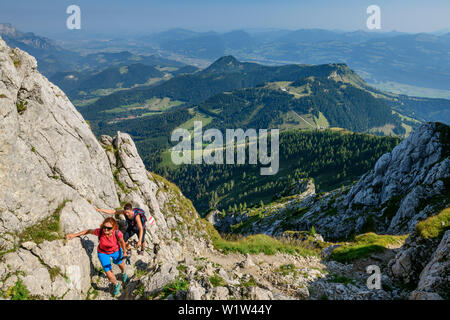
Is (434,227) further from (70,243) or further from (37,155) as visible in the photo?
(37,155)

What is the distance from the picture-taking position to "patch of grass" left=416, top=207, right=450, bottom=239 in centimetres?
1938

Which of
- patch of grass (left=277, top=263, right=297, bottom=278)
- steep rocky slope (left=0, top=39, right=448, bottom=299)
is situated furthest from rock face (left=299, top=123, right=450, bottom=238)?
steep rocky slope (left=0, top=39, right=448, bottom=299)

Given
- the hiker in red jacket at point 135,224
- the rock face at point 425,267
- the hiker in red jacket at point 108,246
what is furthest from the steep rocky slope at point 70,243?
the hiker in red jacket at point 135,224

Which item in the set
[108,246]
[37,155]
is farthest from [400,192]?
[37,155]

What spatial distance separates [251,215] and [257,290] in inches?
4404

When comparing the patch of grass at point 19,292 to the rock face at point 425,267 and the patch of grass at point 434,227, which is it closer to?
the rock face at point 425,267

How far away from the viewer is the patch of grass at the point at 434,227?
1938 cm

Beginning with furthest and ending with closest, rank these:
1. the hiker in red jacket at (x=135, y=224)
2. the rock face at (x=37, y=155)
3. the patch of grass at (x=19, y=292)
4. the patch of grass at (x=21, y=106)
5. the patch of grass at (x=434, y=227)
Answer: the patch of grass at (x=434, y=227) < the hiker in red jacket at (x=135, y=224) < the patch of grass at (x=21, y=106) < the rock face at (x=37, y=155) < the patch of grass at (x=19, y=292)

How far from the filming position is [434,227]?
65.2ft

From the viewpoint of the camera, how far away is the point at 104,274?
16.0 meters

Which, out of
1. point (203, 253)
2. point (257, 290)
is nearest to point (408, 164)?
point (203, 253)

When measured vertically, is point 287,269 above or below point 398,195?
above

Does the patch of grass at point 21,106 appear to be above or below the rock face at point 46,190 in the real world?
above

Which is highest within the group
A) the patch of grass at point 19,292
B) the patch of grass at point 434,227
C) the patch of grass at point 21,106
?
the patch of grass at point 21,106
